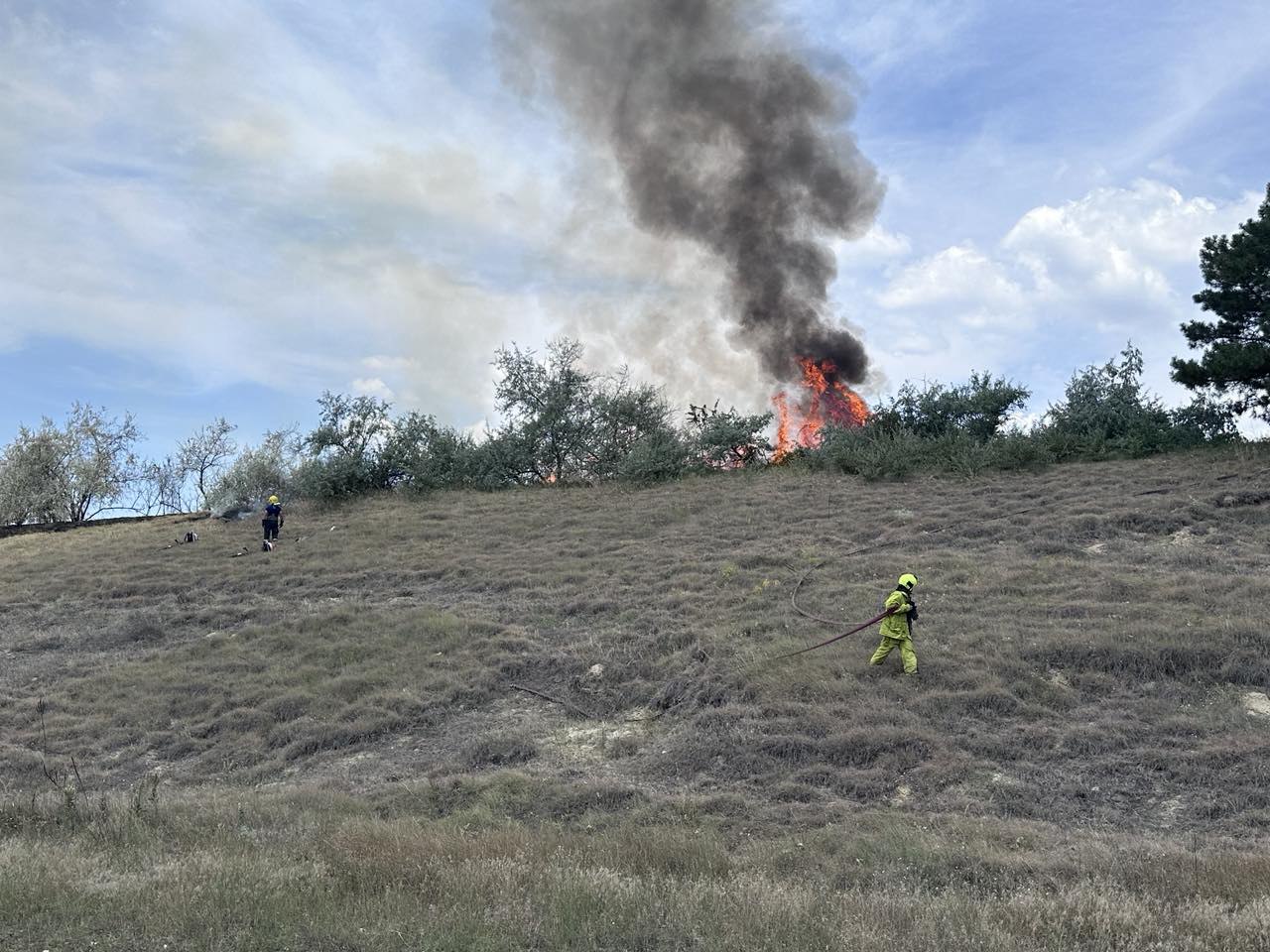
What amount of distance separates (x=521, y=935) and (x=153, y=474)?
5371 cm

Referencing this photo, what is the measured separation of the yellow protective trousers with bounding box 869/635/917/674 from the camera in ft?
41.5

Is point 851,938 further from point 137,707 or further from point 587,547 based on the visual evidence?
point 587,547

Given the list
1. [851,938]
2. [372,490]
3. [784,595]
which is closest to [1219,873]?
[851,938]

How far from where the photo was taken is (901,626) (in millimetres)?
12742

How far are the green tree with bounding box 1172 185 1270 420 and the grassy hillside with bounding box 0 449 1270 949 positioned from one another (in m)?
2.11

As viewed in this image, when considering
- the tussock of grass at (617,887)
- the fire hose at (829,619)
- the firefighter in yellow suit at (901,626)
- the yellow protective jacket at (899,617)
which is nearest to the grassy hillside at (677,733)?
Result: the tussock of grass at (617,887)

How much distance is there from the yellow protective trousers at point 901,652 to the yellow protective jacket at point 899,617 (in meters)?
0.07

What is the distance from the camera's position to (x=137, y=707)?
15422mm

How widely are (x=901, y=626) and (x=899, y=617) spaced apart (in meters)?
0.14

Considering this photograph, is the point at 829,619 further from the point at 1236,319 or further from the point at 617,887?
the point at 1236,319

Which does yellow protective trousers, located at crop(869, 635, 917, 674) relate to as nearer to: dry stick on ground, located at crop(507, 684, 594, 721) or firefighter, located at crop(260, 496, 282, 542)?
dry stick on ground, located at crop(507, 684, 594, 721)

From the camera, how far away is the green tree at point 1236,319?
74.3ft

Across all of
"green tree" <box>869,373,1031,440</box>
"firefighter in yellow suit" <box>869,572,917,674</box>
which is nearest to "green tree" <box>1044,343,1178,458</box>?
"green tree" <box>869,373,1031,440</box>

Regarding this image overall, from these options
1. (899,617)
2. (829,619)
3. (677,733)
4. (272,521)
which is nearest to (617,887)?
(677,733)
